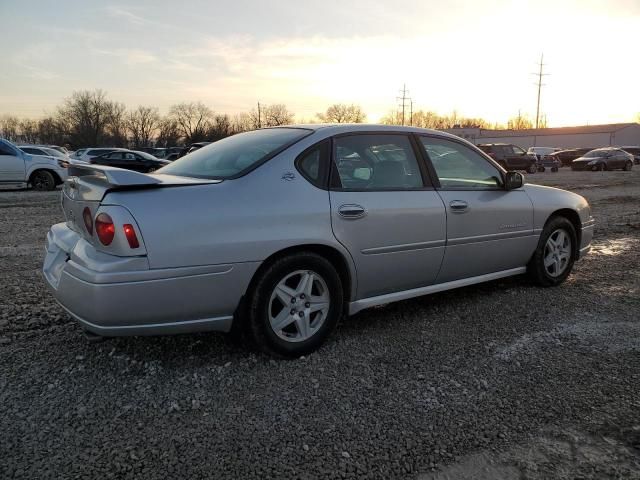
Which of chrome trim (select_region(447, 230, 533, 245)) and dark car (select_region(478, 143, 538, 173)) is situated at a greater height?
dark car (select_region(478, 143, 538, 173))

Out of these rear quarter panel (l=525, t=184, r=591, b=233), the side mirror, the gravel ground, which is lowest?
the gravel ground

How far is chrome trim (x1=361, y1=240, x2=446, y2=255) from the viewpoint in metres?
3.38

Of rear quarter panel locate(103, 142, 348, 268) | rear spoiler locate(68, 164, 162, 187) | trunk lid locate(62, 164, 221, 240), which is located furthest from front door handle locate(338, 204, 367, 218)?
rear spoiler locate(68, 164, 162, 187)

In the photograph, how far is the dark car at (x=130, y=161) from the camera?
70.7 ft

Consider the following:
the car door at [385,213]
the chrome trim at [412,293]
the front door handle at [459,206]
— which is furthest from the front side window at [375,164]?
the chrome trim at [412,293]

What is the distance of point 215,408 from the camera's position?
262cm

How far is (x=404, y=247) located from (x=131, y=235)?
1.83 meters

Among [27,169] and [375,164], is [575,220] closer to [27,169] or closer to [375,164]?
[375,164]

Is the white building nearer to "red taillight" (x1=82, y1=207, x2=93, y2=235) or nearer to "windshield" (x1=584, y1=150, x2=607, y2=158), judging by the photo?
"windshield" (x1=584, y1=150, x2=607, y2=158)

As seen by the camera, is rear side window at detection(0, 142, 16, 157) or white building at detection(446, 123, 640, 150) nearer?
rear side window at detection(0, 142, 16, 157)

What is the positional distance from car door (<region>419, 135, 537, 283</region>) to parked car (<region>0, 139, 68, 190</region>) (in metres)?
12.6

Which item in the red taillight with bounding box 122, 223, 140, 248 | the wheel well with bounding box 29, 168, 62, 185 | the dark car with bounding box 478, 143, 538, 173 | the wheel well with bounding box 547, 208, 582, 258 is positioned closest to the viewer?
the red taillight with bounding box 122, 223, 140, 248

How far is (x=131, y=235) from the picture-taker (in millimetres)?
2602

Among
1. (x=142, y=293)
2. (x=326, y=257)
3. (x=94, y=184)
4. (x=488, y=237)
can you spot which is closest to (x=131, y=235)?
(x=142, y=293)
